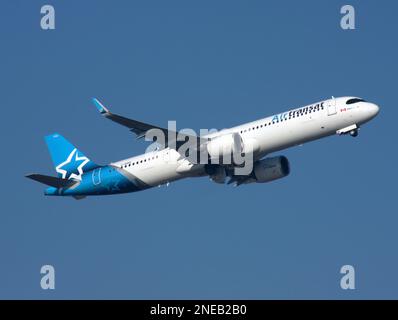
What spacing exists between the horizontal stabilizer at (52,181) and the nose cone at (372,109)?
22834 millimetres

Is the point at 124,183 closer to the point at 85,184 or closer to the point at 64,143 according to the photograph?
the point at 85,184

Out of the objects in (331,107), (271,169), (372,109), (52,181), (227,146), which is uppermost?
(331,107)

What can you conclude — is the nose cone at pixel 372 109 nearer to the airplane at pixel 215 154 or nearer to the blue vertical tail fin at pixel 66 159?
the airplane at pixel 215 154

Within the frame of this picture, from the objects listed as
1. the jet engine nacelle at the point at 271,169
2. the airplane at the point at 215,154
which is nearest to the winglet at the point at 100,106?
the airplane at the point at 215,154

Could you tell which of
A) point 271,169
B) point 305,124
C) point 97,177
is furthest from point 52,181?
point 305,124

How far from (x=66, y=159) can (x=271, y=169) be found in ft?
53.1

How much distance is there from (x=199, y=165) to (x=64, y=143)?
14.4 metres

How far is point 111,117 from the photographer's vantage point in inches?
2776

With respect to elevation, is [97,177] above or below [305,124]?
below

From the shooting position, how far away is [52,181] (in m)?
79.6

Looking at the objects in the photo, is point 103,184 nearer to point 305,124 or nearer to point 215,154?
point 215,154

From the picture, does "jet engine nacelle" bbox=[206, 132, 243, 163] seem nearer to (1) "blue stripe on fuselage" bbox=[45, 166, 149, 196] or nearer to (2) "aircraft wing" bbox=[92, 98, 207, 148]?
(2) "aircraft wing" bbox=[92, 98, 207, 148]

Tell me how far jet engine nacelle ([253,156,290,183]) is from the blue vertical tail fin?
12.3m
